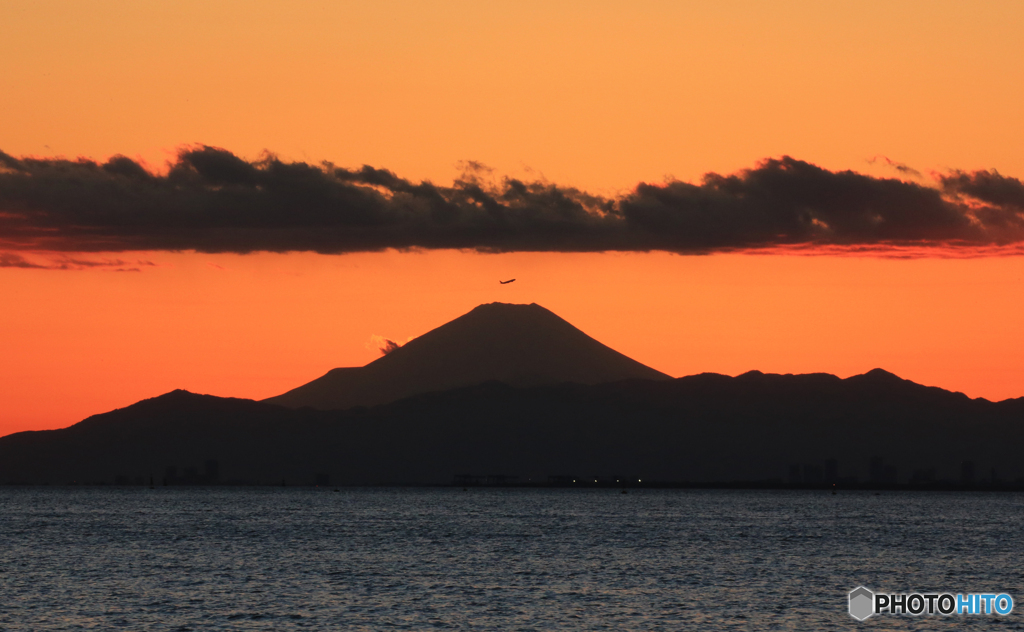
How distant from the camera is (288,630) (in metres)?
78.9

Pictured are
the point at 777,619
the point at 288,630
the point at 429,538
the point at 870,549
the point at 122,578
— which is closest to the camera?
the point at 288,630

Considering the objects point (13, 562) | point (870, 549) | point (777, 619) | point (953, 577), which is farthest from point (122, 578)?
point (870, 549)

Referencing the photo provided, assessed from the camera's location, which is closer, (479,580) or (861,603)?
(861,603)

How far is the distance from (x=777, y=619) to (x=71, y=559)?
262 ft

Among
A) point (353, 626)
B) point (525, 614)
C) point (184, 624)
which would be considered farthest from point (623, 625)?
point (184, 624)

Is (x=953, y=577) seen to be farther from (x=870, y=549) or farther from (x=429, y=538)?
(x=429, y=538)

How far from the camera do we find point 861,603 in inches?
3723

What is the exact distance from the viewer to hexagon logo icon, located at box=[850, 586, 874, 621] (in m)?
85.1

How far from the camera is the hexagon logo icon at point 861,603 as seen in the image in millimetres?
85125

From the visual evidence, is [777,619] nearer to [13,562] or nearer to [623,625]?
[623,625]

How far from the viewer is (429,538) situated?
17338cm

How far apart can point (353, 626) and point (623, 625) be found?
697 inches

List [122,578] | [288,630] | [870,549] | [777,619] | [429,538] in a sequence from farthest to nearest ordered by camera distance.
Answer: [429,538] → [870,549] → [122,578] → [777,619] → [288,630]

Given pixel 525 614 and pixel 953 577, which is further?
pixel 953 577
